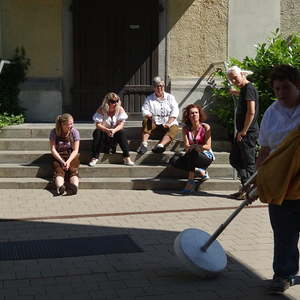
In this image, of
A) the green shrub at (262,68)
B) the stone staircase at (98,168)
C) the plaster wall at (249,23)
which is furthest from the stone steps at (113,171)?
the plaster wall at (249,23)

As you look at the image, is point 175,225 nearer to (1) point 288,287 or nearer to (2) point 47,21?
(1) point 288,287

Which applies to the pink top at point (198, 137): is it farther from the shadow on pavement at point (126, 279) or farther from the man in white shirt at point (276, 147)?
the man in white shirt at point (276, 147)

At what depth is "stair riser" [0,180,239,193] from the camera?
8836 mm

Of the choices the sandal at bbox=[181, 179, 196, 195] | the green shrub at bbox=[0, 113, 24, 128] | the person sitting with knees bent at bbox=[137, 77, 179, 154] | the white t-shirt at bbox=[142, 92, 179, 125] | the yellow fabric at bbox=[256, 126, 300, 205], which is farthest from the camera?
the green shrub at bbox=[0, 113, 24, 128]

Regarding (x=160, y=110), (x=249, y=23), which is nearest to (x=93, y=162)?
(x=160, y=110)

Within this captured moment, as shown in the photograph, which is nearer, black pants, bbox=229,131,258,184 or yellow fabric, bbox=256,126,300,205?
yellow fabric, bbox=256,126,300,205

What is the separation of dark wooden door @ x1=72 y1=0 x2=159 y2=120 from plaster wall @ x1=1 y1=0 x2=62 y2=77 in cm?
36

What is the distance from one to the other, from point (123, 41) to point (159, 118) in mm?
2292

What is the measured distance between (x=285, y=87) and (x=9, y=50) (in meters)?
7.69

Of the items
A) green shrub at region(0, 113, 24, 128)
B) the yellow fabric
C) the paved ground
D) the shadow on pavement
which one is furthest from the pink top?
the yellow fabric

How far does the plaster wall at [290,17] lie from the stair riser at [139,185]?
394 cm

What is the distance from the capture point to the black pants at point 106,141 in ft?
30.7

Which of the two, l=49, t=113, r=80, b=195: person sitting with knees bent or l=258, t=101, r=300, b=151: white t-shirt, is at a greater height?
l=258, t=101, r=300, b=151: white t-shirt

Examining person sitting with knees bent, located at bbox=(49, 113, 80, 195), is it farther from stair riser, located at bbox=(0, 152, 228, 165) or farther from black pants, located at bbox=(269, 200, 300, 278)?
black pants, located at bbox=(269, 200, 300, 278)
